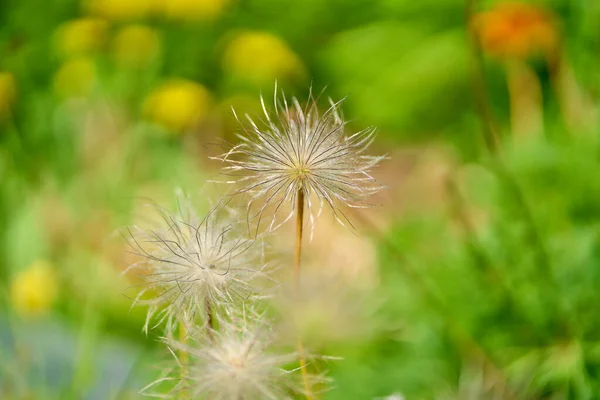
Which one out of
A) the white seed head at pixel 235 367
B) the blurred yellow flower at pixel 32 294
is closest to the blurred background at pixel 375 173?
the blurred yellow flower at pixel 32 294

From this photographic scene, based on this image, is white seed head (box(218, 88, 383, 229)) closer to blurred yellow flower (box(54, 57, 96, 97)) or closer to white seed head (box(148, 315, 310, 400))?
white seed head (box(148, 315, 310, 400))

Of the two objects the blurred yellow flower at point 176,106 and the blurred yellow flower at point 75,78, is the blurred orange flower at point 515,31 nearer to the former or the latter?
the blurred yellow flower at point 176,106

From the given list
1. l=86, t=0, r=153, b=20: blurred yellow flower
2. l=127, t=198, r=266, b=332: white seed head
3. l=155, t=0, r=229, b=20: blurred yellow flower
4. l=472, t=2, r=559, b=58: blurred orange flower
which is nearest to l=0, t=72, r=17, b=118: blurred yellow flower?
l=86, t=0, r=153, b=20: blurred yellow flower

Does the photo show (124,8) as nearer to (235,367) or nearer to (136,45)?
(136,45)

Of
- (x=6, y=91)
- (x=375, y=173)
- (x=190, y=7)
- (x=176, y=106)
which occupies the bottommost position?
(x=6, y=91)

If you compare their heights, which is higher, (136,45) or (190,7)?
(190,7)

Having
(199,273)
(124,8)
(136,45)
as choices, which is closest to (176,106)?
(136,45)

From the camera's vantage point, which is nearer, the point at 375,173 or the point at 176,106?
the point at 375,173
